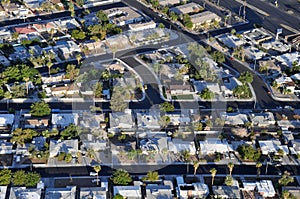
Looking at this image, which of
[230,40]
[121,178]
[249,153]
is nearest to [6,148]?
[121,178]

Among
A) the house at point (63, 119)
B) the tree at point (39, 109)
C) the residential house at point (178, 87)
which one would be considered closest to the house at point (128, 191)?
the house at point (63, 119)

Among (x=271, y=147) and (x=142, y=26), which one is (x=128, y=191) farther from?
(x=142, y=26)

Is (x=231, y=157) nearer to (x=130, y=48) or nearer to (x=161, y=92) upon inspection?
(x=161, y=92)

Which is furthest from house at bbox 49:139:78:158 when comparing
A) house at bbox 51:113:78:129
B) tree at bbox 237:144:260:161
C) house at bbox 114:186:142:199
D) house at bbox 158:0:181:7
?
house at bbox 158:0:181:7

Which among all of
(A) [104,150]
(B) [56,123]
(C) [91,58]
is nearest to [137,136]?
(A) [104,150]

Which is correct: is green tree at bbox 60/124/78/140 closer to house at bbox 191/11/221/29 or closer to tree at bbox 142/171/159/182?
tree at bbox 142/171/159/182

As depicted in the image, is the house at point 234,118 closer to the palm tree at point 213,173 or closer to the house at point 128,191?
the palm tree at point 213,173
